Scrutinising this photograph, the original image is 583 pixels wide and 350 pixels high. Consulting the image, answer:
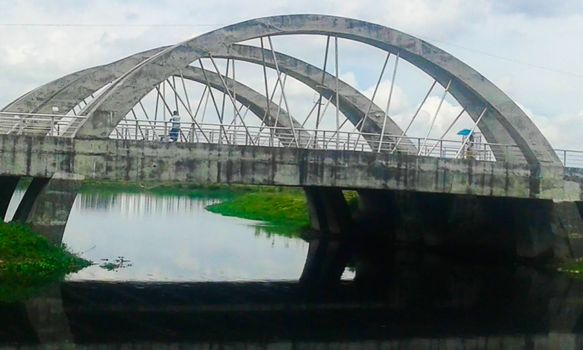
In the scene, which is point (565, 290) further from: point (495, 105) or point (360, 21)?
point (360, 21)

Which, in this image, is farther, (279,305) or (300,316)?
(279,305)

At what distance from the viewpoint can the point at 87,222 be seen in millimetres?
55000

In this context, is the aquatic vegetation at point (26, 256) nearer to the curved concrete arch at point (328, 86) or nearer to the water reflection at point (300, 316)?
the water reflection at point (300, 316)

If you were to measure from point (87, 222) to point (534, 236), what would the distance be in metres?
31.7

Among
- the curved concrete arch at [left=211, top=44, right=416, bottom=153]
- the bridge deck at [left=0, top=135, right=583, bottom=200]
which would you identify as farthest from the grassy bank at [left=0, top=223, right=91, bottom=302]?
the curved concrete arch at [left=211, top=44, right=416, bottom=153]

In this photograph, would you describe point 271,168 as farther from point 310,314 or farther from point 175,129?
point 310,314

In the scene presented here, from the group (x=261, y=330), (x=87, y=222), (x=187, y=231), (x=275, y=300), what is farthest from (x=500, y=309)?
(x=87, y=222)

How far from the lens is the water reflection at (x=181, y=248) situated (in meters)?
30.8

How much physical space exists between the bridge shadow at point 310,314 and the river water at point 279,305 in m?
0.04

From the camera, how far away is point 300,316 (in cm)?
2295

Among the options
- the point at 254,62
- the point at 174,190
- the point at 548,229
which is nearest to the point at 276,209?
the point at 254,62

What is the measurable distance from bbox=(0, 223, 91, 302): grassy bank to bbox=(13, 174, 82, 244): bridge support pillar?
475 millimetres

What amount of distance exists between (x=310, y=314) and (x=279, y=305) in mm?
1494

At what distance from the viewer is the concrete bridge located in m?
28.8
